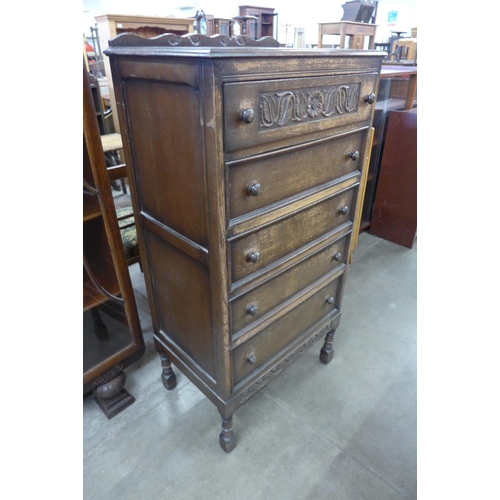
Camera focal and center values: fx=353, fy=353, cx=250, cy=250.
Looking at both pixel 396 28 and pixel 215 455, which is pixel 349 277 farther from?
pixel 396 28

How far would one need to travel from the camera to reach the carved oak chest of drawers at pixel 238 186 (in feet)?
2.68

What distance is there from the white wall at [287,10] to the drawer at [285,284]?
24.5 feet

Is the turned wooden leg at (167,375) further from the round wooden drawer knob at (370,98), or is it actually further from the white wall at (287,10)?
the white wall at (287,10)

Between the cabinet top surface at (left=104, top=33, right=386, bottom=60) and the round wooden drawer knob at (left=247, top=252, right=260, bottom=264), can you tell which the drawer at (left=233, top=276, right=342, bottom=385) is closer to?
the round wooden drawer knob at (left=247, top=252, right=260, bottom=264)

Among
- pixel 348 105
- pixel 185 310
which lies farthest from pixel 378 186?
pixel 185 310

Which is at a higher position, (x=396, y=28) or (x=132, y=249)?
(x=396, y=28)

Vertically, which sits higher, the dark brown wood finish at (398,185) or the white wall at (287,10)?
the white wall at (287,10)

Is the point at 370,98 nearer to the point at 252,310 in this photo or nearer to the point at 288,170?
the point at 288,170

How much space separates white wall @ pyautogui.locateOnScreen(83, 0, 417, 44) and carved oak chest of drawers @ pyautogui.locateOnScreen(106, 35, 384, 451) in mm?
7487

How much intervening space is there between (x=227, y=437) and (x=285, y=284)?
62 cm

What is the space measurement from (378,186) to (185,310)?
2.13 metres

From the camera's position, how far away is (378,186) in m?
2.80

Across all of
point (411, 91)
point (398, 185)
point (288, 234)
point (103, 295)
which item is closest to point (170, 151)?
point (288, 234)

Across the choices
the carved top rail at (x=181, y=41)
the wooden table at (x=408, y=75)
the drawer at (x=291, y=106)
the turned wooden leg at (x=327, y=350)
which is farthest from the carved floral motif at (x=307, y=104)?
the wooden table at (x=408, y=75)
